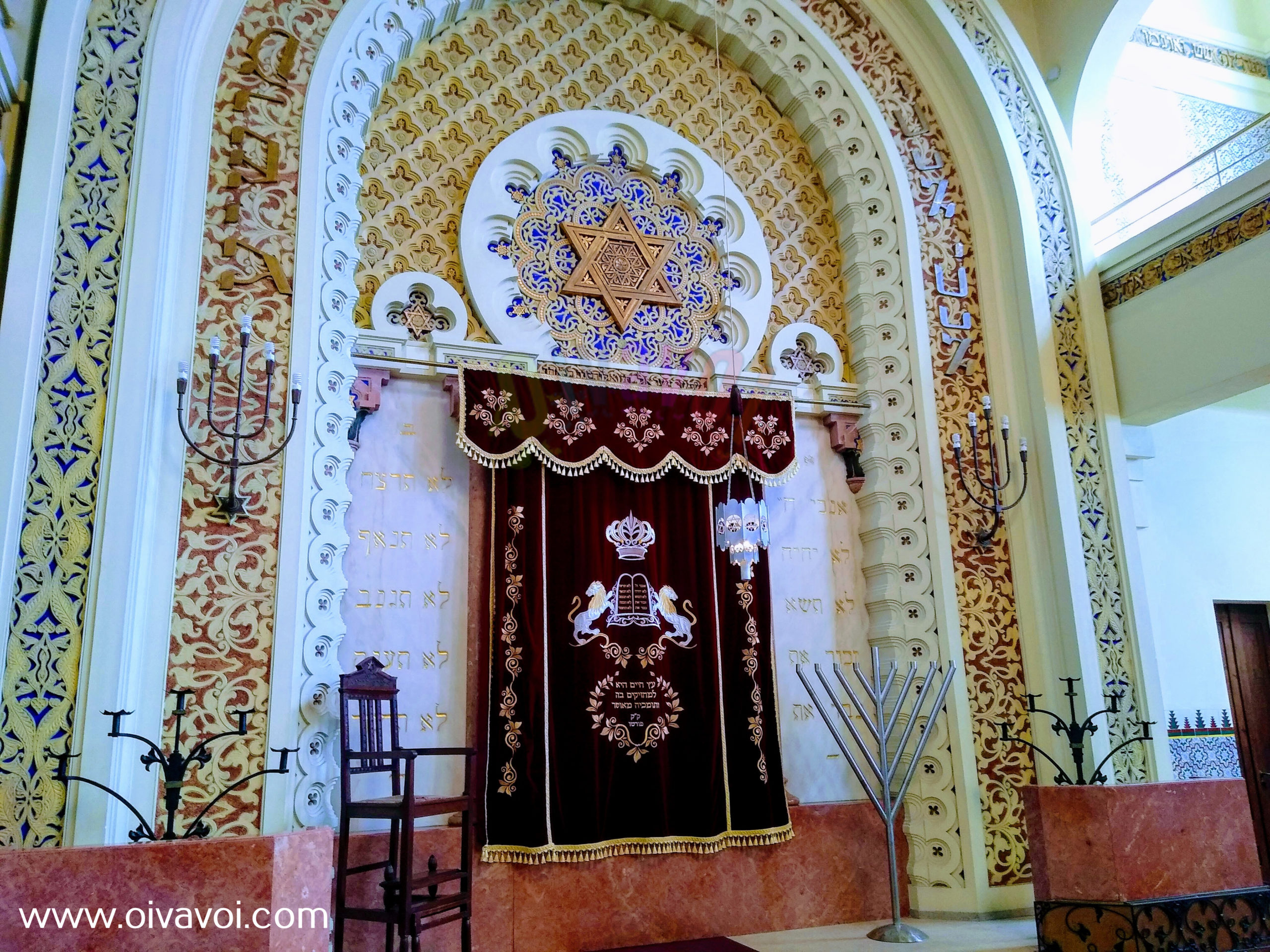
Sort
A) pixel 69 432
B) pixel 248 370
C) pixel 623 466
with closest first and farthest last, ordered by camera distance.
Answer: pixel 69 432 < pixel 248 370 < pixel 623 466

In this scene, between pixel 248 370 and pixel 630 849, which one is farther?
pixel 630 849

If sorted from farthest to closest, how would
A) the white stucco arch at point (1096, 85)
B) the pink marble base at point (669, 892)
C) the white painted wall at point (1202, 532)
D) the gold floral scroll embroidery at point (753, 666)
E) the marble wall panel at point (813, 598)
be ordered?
the white painted wall at point (1202, 532)
the white stucco arch at point (1096, 85)
the marble wall panel at point (813, 598)
the gold floral scroll embroidery at point (753, 666)
the pink marble base at point (669, 892)

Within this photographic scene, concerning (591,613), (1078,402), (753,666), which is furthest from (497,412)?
(1078,402)

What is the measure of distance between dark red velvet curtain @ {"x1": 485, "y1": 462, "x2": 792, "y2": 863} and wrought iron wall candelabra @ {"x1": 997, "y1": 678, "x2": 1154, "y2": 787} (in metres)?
1.22

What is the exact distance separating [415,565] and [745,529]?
172cm

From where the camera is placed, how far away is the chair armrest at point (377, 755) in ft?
13.0

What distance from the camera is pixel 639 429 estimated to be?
525 cm

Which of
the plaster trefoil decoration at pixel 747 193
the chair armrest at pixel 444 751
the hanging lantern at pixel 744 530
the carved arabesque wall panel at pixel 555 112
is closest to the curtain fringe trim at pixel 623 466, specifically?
the plaster trefoil decoration at pixel 747 193

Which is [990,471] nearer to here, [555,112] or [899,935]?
[899,935]

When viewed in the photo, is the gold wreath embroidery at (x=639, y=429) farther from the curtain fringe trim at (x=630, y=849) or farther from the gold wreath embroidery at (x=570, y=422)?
the curtain fringe trim at (x=630, y=849)

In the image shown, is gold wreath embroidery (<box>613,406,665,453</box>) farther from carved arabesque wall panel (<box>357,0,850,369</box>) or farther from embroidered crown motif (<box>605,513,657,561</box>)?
carved arabesque wall panel (<box>357,0,850,369</box>)

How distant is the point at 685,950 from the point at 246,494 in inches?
104

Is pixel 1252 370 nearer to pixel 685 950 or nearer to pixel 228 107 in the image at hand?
pixel 685 950

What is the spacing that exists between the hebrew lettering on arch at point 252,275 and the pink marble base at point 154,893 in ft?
8.27
